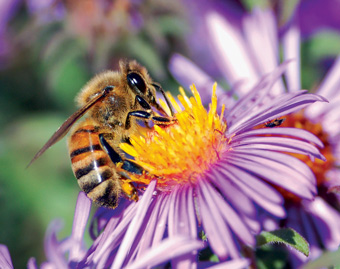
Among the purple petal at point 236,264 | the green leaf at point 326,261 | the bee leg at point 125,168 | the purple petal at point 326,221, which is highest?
the bee leg at point 125,168

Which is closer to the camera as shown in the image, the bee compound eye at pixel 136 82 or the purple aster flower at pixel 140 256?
the purple aster flower at pixel 140 256

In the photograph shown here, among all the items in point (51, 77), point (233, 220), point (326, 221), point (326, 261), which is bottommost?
point (326, 221)

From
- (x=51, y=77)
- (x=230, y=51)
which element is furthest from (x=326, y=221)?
(x=51, y=77)

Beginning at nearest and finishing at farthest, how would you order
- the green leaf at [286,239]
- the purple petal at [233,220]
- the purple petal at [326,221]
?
the purple petal at [233,220], the green leaf at [286,239], the purple petal at [326,221]


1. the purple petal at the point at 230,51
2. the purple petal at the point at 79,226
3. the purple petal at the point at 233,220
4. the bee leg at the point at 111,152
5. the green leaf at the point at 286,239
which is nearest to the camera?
the purple petal at the point at 233,220

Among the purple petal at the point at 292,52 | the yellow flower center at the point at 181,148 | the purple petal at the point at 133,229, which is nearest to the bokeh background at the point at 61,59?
the purple petal at the point at 292,52

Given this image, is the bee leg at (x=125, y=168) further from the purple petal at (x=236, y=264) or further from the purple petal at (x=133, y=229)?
the purple petal at (x=236, y=264)

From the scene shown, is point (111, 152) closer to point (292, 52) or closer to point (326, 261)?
point (326, 261)
